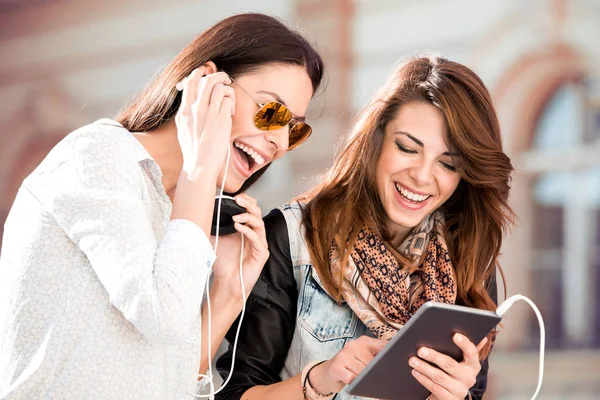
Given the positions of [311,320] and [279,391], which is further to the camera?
[311,320]

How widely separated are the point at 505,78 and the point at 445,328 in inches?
161

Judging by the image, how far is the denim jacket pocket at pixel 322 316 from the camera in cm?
236

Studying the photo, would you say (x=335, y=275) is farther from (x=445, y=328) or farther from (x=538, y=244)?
(x=538, y=244)

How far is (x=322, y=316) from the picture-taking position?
93.8 inches

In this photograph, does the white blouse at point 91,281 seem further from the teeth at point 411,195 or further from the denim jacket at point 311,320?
the teeth at point 411,195

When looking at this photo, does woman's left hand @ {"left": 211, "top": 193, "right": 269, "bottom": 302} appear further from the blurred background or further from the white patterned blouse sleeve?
the blurred background

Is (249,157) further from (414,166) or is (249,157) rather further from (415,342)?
(415,342)

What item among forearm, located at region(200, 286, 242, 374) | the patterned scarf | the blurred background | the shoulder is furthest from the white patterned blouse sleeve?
the blurred background

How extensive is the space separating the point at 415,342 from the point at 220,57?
2.70 feet

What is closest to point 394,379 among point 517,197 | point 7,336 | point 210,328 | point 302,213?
point 210,328

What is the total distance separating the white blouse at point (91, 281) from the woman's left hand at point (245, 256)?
0.43 meters

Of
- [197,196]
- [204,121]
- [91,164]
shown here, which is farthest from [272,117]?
[91,164]

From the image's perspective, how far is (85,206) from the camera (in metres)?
1.63

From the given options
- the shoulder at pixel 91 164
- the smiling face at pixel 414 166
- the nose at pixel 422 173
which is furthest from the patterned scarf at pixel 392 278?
the shoulder at pixel 91 164
